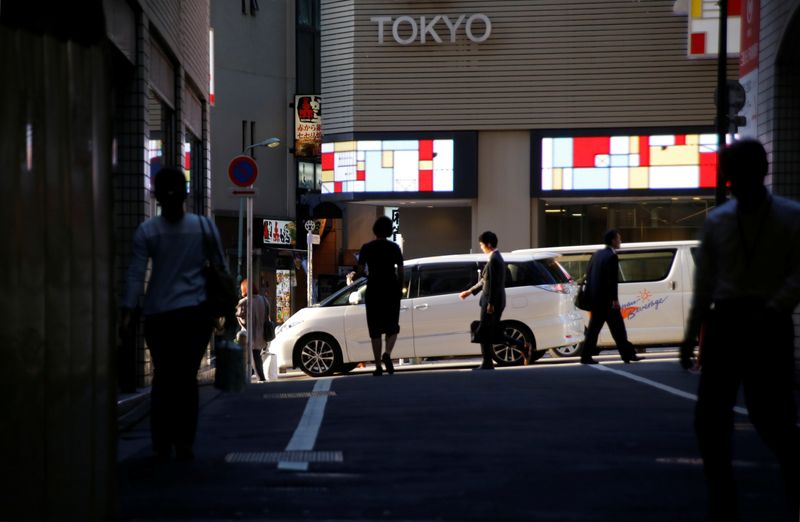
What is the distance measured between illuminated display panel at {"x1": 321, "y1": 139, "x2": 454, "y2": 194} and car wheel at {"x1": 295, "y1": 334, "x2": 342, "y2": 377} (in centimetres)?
1722

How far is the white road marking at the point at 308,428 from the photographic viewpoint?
26.4ft

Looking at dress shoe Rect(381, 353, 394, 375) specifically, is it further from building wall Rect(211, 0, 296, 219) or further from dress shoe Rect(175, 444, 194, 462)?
building wall Rect(211, 0, 296, 219)

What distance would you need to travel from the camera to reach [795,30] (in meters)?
16.6

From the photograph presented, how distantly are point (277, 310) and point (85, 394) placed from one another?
49705 mm

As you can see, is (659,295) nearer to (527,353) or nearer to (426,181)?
(527,353)

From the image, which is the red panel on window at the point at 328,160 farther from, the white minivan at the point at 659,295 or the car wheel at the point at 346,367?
the car wheel at the point at 346,367

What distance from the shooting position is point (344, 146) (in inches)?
1560

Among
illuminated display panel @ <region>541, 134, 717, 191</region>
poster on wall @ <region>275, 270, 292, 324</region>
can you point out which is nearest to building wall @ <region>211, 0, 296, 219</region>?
poster on wall @ <region>275, 270, 292, 324</region>

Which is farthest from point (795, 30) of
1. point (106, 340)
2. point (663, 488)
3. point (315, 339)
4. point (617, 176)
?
point (617, 176)

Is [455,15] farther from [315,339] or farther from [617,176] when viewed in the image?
[315,339]

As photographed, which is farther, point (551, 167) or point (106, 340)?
point (551, 167)

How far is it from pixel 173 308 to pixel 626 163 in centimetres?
3124

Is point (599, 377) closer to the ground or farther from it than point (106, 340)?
closer to the ground

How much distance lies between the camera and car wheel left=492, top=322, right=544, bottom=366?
→ 70.2ft
